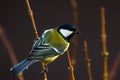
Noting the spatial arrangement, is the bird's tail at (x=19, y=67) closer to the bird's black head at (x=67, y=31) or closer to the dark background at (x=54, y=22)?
the bird's black head at (x=67, y=31)

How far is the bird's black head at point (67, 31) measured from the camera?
3658 mm

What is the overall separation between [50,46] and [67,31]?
150 mm

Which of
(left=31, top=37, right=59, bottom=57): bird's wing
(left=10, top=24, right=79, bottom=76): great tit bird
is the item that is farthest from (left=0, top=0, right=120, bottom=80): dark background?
(left=31, top=37, right=59, bottom=57): bird's wing

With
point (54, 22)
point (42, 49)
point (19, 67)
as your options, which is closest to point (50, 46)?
point (42, 49)

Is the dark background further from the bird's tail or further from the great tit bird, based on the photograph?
the bird's tail

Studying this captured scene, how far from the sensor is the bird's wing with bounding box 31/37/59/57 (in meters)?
3.53

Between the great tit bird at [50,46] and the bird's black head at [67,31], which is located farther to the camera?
the bird's black head at [67,31]

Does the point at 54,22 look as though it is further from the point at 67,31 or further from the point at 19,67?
the point at 19,67

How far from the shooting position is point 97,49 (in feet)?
20.8

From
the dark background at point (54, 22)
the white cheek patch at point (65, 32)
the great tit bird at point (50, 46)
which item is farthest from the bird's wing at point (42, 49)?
the dark background at point (54, 22)

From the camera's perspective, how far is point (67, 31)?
369 centimetres
